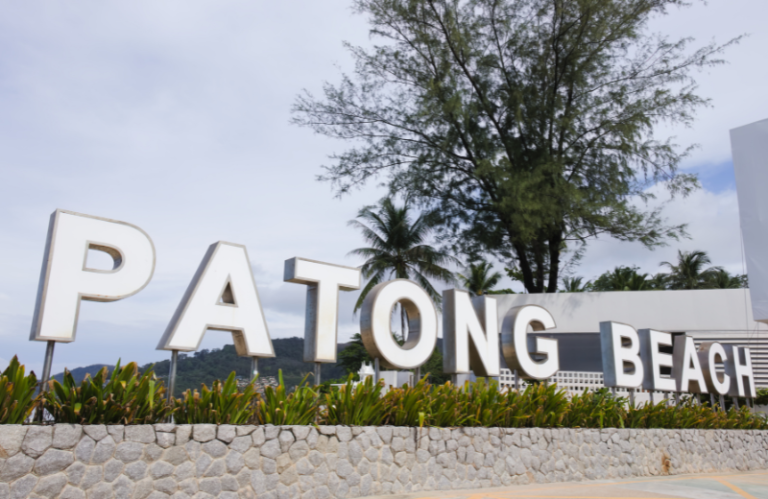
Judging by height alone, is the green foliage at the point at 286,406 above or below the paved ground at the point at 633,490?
above

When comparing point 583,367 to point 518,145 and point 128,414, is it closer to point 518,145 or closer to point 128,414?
point 518,145

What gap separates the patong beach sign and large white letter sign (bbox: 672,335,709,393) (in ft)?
2.28

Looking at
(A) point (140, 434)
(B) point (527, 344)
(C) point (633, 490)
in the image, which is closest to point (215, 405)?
(A) point (140, 434)

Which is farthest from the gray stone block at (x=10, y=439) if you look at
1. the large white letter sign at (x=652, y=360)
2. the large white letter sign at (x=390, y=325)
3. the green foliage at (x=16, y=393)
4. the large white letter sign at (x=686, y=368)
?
the large white letter sign at (x=686, y=368)

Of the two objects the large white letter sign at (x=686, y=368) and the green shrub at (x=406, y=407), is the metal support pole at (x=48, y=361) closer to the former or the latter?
the green shrub at (x=406, y=407)

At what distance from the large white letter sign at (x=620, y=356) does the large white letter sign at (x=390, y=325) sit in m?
4.91

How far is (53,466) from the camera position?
5484 mm

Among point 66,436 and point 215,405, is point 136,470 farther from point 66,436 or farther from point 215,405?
point 215,405

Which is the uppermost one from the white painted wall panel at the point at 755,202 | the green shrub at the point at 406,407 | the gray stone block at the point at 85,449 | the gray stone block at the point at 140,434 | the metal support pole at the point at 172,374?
the white painted wall panel at the point at 755,202

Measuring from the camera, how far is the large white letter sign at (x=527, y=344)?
11109mm

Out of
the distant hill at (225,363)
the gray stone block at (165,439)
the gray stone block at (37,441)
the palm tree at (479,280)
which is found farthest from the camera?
the palm tree at (479,280)

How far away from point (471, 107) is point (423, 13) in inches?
154

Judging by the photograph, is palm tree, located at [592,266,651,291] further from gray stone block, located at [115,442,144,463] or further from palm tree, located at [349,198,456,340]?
gray stone block, located at [115,442,144,463]

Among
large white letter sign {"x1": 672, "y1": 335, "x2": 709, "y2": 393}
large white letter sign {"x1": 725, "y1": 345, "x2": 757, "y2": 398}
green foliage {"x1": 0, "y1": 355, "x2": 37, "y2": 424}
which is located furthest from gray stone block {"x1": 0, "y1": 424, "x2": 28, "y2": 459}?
large white letter sign {"x1": 725, "y1": 345, "x2": 757, "y2": 398}
